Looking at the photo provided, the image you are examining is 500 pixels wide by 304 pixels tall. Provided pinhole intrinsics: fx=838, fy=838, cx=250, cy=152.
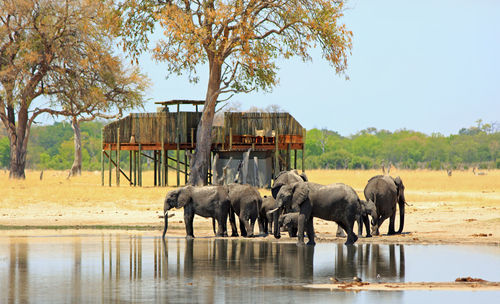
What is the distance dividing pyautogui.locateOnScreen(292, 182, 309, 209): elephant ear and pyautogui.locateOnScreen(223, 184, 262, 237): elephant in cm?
245

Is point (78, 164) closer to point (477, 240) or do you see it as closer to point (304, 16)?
point (304, 16)

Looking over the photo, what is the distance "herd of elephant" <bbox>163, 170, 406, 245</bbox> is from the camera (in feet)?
60.2

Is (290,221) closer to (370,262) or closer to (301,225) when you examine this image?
(301,225)

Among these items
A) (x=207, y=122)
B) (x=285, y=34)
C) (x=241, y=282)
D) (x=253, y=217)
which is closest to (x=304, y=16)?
(x=285, y=34)

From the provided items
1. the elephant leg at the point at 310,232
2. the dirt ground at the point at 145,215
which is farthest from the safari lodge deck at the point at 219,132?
the elephant leg at the point at 310,232

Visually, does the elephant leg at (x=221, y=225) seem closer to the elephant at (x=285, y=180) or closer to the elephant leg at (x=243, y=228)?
the elephant leg at (x=243, y=228)

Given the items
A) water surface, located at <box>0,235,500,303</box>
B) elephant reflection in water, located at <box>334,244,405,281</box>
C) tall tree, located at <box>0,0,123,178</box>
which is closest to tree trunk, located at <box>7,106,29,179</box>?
tall tree, located at <box>0,0,123,178</box>

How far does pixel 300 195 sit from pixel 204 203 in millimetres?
3247

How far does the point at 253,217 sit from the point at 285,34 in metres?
23.8

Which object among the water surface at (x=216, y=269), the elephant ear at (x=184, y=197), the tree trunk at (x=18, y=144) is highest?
the tree trunk at (x=18, y=144)

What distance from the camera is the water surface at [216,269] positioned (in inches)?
446

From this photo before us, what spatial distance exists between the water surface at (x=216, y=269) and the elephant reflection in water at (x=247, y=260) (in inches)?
0.7

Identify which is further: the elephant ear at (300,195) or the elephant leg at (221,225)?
the elephant leg at (221,225)

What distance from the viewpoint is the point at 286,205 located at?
19312 millimetres
